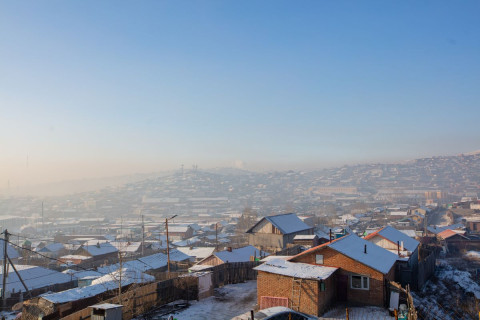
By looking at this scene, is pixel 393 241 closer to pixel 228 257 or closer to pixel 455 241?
pixel 228 257

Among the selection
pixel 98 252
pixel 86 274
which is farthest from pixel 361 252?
pixel 98 252

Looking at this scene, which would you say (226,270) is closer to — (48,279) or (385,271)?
(385,271)

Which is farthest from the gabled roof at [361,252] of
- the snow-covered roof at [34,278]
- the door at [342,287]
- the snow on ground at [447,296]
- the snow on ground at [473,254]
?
the snow on ground at [473,254]

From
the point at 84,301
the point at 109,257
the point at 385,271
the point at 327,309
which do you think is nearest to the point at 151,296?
the point at 84,301

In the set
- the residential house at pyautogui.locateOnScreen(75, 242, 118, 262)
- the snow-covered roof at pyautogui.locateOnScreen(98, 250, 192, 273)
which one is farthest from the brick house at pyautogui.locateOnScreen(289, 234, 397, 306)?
the residential house at pyautogui.locateOnScreen(75, 242, 118, 262)

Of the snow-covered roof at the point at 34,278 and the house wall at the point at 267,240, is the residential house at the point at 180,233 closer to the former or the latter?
the house wall at the point at 267,240

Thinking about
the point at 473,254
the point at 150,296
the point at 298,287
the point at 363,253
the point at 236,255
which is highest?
the point at 363,253

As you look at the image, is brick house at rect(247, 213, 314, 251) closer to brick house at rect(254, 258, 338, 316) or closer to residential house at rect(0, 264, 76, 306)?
residential house at rect(0, 264, 76, 306)
